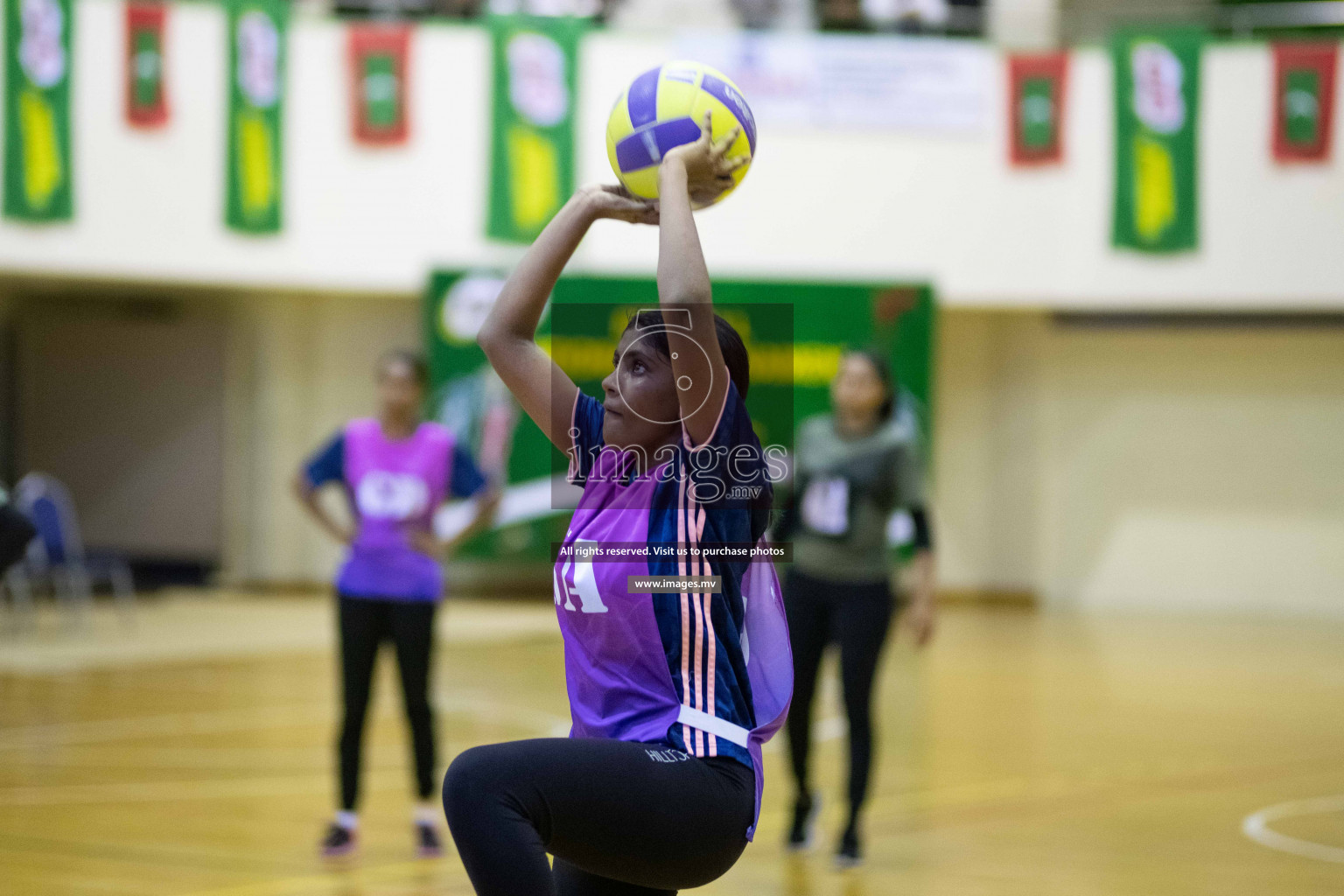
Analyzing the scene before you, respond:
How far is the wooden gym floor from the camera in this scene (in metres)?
5.22

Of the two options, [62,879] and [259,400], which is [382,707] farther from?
[259,400]

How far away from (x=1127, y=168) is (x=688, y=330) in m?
14.8

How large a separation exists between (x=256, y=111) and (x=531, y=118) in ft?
9.44

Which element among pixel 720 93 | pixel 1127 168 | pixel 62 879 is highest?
pixel 1127 168

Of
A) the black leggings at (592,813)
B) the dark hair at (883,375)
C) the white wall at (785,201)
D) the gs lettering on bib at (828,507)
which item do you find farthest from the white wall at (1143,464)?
the black leggings at (592,813)

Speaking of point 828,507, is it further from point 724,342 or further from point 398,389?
point 724,342

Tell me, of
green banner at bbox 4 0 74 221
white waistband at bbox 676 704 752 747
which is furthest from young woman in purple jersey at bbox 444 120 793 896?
green banner at bbox 4 0 74 221

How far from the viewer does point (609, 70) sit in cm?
1566

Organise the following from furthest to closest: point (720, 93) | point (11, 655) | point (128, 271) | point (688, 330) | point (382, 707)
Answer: point (128, 271) → point (11, 655) → point (382, 707) → point (720, 93) → point (688, 330)

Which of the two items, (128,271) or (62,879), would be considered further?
(128,271)

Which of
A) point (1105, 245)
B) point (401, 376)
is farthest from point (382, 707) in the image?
point (1105, 245)

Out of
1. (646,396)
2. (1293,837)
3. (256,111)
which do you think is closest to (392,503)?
(646,396)

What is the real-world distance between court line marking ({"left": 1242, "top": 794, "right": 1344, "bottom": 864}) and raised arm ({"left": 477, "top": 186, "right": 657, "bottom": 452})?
442 cm

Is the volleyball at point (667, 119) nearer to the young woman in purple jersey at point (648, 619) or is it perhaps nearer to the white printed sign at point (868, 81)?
the young woman in purple jersey at point (648, 619)
